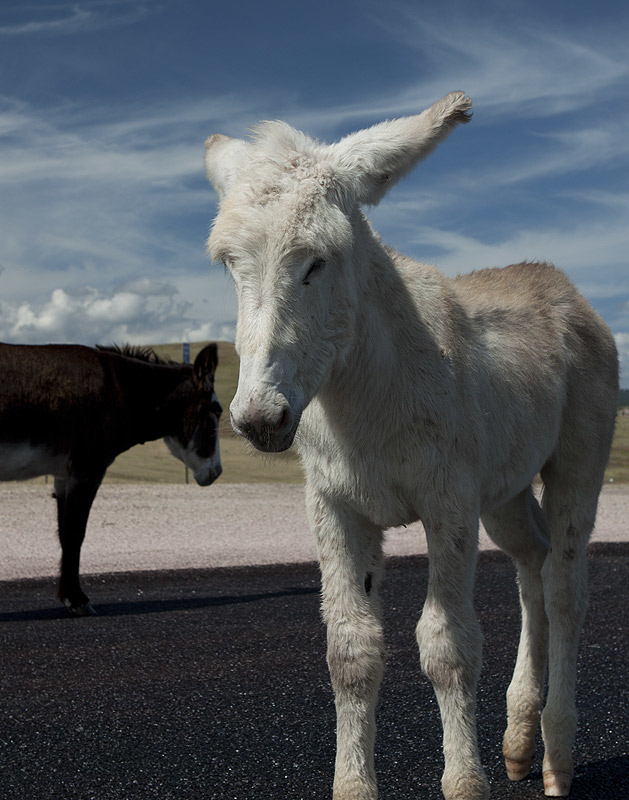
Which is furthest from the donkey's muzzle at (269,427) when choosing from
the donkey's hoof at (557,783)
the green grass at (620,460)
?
the green grass at (620,460)

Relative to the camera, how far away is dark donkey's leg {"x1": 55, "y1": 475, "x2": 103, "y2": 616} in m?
7.52

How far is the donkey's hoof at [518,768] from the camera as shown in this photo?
409cm

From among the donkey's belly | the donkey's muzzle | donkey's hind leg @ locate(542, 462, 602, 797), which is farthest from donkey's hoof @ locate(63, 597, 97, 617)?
the donkey's muzzle

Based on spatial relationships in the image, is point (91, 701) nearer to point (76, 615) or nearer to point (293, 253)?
point (76, 615)

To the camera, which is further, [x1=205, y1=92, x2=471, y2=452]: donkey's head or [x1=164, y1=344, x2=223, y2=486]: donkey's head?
[x1=164, y1=344, x2=223, y2=486]: donkey's head

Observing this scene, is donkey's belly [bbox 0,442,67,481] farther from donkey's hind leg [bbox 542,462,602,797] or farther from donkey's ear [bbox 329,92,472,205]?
donkey's ear [bbox 329,92,472,205]

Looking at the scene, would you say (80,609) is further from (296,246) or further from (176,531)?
(296,246)

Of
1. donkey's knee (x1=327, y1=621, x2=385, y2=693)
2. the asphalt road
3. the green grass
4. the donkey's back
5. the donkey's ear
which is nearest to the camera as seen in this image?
the donkey's ear

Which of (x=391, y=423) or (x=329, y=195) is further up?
(x=329, y=195)

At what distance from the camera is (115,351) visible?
8820 mm

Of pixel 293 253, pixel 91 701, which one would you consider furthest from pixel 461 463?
pixel 91 701

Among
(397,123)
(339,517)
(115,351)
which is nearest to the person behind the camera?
(397,123)

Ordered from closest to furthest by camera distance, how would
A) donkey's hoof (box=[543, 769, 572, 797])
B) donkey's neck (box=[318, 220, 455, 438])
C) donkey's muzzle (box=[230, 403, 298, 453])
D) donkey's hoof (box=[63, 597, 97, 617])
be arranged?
1. donkey's muzzle (box=[230, 403, 298, 453])
2. donkey's neck (box=[318, 220, 455, 438])
3. donkey's hoof (box=[543, 769, 572, 797])
4. donkey's hoof (box=[63, 597, 97, 617])

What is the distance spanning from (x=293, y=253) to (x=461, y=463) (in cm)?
106
